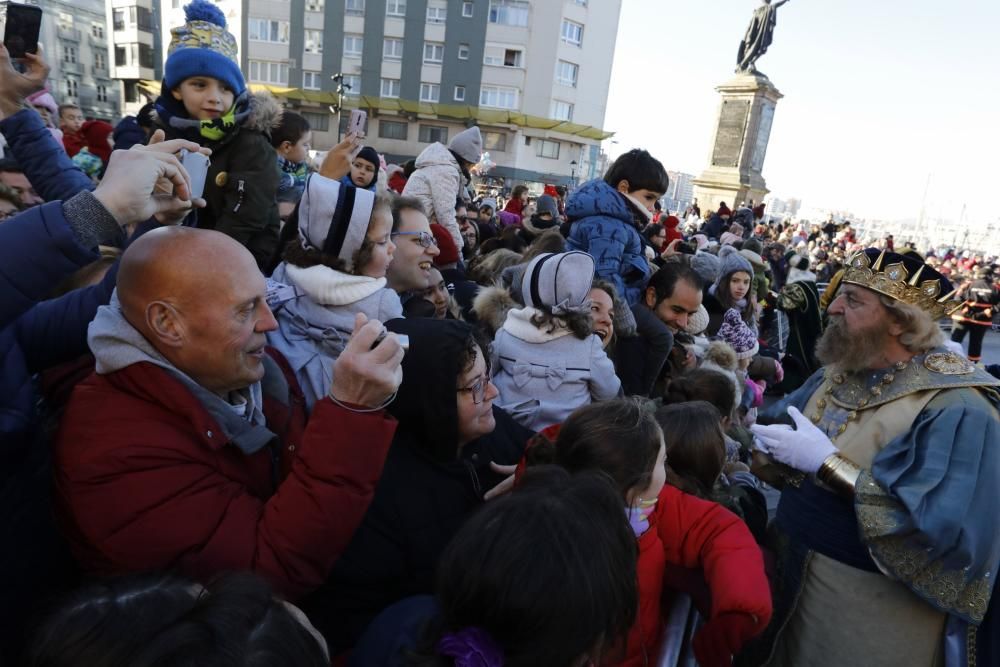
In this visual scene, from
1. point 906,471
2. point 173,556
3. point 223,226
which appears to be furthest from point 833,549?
point 223,226

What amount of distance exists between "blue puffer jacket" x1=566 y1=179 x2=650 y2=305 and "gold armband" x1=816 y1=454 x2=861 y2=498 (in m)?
1.80

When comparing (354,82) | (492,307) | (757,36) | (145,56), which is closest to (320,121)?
(354,82)

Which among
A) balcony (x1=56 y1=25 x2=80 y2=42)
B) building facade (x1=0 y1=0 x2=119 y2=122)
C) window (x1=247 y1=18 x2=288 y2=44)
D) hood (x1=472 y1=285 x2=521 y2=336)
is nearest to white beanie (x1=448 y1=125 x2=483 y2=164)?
hood (x1=472 y1=285 x2=521 y2=336)

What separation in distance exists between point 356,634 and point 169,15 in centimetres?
5318

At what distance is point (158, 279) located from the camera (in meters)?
1.36

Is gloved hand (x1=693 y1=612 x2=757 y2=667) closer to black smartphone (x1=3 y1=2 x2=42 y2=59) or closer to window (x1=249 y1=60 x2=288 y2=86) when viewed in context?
black smartphone (x1=3 y1=2 x2=42 y2=59)

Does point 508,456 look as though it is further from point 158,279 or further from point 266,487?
point 158,279

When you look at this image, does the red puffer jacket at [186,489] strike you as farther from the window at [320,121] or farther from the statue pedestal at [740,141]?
the window at [320,121]

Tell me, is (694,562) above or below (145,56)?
below

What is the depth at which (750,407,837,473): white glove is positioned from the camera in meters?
2.21

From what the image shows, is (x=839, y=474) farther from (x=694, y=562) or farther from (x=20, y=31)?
(x=20, y=31)

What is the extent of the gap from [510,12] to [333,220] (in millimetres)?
41479

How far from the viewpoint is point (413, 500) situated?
1658 millimetres

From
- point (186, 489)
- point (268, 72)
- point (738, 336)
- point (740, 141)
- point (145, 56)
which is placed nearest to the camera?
point (186, 489)
